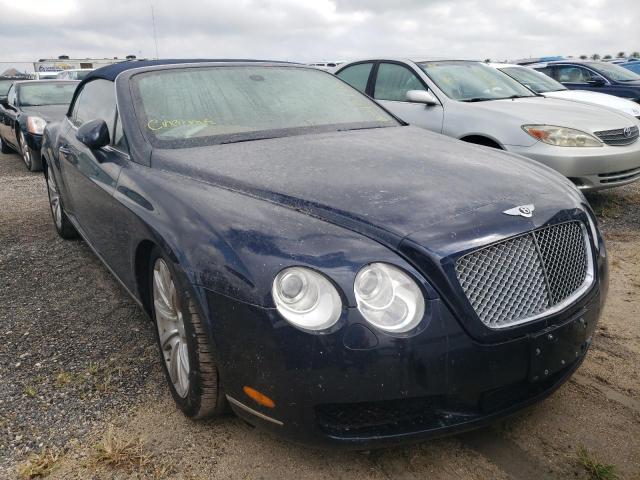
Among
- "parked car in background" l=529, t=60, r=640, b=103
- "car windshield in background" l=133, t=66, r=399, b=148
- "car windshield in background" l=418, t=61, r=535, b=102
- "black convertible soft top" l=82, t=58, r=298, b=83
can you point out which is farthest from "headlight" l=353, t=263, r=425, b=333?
"parked car in background" l=529, t=60, r=640, b=103


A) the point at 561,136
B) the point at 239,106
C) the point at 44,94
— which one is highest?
the point at 239,106

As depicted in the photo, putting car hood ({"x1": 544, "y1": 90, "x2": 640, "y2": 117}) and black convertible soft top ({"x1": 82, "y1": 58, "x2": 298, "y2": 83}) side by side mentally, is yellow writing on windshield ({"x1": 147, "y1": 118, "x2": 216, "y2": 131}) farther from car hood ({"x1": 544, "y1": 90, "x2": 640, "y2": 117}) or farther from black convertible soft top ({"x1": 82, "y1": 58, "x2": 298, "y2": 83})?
car hood ({"x1": 544, "y1": 90, "x2": 640, "y2": 117})

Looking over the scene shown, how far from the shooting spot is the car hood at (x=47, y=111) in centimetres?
831

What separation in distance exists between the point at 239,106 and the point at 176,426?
1674 millimetres

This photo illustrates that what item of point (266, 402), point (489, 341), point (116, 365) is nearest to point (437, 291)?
point (489, 341)

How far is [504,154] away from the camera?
2.90m

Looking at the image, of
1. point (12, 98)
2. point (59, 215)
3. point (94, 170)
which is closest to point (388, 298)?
point (94, 170)

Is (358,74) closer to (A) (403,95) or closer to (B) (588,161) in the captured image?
(A) (403,95)

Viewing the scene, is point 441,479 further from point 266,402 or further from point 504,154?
point 504,154

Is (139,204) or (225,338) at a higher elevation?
(139,204)

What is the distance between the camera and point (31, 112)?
338 inches

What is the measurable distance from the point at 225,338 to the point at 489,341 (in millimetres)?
865

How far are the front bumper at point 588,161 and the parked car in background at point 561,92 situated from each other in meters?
2.98

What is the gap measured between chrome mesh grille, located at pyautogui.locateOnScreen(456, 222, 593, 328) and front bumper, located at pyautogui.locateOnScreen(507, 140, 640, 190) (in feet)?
10.2
